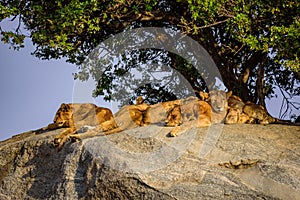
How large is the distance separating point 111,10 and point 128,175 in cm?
769

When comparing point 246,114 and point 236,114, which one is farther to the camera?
point 246,114

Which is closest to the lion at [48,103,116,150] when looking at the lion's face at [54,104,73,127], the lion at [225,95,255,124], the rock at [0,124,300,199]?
the lion's face at [54,104,73,127]

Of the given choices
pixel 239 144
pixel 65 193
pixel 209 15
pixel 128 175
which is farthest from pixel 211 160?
pixel 209 15

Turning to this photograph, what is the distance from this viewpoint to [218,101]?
Result: 1180 centimetres

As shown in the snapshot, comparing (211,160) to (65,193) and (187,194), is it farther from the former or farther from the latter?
(65,193)

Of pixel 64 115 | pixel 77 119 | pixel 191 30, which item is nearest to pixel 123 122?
pixel 77 119

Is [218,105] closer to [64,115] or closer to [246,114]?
[246,114]

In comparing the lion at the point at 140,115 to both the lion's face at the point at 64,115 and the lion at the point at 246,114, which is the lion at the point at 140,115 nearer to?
the lion's face at the point at 64,115

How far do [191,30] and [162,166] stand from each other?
23.7ft

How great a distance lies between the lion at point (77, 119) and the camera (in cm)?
1095

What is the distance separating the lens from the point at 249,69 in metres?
17.8

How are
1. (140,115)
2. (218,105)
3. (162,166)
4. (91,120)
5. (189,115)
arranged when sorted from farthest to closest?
(218,105)
(140,115)
(91,120)
(189,115)
(162,166)

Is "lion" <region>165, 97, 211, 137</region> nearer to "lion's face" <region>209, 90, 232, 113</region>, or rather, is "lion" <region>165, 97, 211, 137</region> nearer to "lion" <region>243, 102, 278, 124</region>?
"lion's face" <region>209, 90, 232, 113</region>

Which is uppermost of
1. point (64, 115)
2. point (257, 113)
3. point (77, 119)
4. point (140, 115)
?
point (64, 115)
